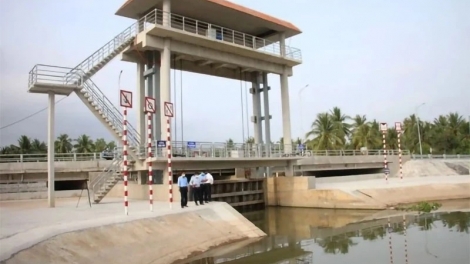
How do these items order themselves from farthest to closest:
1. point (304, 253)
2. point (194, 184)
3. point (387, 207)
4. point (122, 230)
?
point (387, 207) < point (194, 184) < point (304, 253) < point (122, 230)

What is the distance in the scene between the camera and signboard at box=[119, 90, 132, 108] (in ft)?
47.7

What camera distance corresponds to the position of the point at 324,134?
52312mm

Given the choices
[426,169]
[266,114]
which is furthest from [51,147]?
[426,169]

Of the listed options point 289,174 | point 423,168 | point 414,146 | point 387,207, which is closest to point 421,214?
point 387,207

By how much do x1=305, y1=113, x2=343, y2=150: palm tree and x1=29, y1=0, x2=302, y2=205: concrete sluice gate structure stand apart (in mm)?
23137

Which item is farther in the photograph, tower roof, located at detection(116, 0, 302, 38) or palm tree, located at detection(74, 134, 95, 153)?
palm tree, located at detection(74, 134, 95, 153)

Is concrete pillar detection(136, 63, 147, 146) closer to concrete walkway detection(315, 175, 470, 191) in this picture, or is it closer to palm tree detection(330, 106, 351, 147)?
concrete walkway detection(315, 175, 470, 191)

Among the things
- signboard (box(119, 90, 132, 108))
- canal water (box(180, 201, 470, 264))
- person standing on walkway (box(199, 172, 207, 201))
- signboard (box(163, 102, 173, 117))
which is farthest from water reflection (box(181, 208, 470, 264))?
signboard (box(163, 102, 173, 117))

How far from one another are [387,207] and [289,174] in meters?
7.30

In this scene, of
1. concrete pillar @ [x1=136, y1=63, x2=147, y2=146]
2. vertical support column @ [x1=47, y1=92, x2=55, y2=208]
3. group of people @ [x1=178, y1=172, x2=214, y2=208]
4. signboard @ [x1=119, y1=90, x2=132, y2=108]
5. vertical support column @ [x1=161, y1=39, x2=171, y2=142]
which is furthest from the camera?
concrete pillar @ [x1=136, y1=63, x2=147, y2=146]

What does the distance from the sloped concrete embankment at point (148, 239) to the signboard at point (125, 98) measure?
13.1ft

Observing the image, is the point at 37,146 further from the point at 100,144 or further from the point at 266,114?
the point at 266,114

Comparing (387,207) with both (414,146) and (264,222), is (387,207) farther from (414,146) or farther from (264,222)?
(414,146)

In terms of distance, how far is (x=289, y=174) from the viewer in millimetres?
28766
